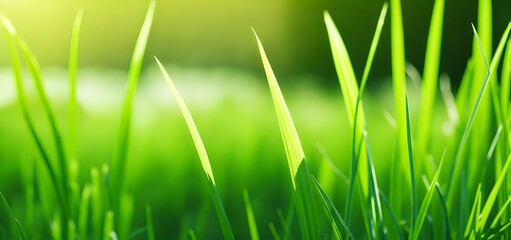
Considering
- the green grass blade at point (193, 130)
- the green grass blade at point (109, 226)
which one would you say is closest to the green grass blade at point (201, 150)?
the green grass blade at point (193, 130)

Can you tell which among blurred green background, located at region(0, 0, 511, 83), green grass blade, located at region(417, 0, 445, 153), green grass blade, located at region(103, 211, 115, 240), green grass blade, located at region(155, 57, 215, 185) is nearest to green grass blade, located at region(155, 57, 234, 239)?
green grass blade, located at region(155, 57, 215, 185)

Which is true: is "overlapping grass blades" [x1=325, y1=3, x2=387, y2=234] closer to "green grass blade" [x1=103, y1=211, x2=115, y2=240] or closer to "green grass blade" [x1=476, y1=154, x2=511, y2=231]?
"green grass blade" [x1=476, y1=154, x2=511, y2=231]

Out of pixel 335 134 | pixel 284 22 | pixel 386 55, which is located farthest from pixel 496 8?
pixel 335 134

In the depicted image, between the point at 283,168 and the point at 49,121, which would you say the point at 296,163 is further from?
the point at 283,168

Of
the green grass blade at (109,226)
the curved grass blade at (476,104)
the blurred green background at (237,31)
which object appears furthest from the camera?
the blurred green background at (237,31)

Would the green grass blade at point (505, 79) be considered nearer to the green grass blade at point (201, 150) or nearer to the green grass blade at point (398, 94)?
the green grass blade at point (398, 94)

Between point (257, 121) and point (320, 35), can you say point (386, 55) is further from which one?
point (257, 121)

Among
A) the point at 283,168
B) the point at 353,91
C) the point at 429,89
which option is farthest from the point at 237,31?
the point at 353,91

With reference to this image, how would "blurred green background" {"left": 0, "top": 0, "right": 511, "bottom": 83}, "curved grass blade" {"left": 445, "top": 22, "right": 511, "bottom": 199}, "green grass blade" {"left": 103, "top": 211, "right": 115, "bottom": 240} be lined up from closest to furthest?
"curved grass blade" {"left": 445, "top": 22, "right": 511, "bottom": 199}, "green grass blade" {"left": 103, "top": 211, "right": 115, "bottom": 240}, "blurred green background" {"left": 0, "top": 0, "right": 511, "bottom": 83}
